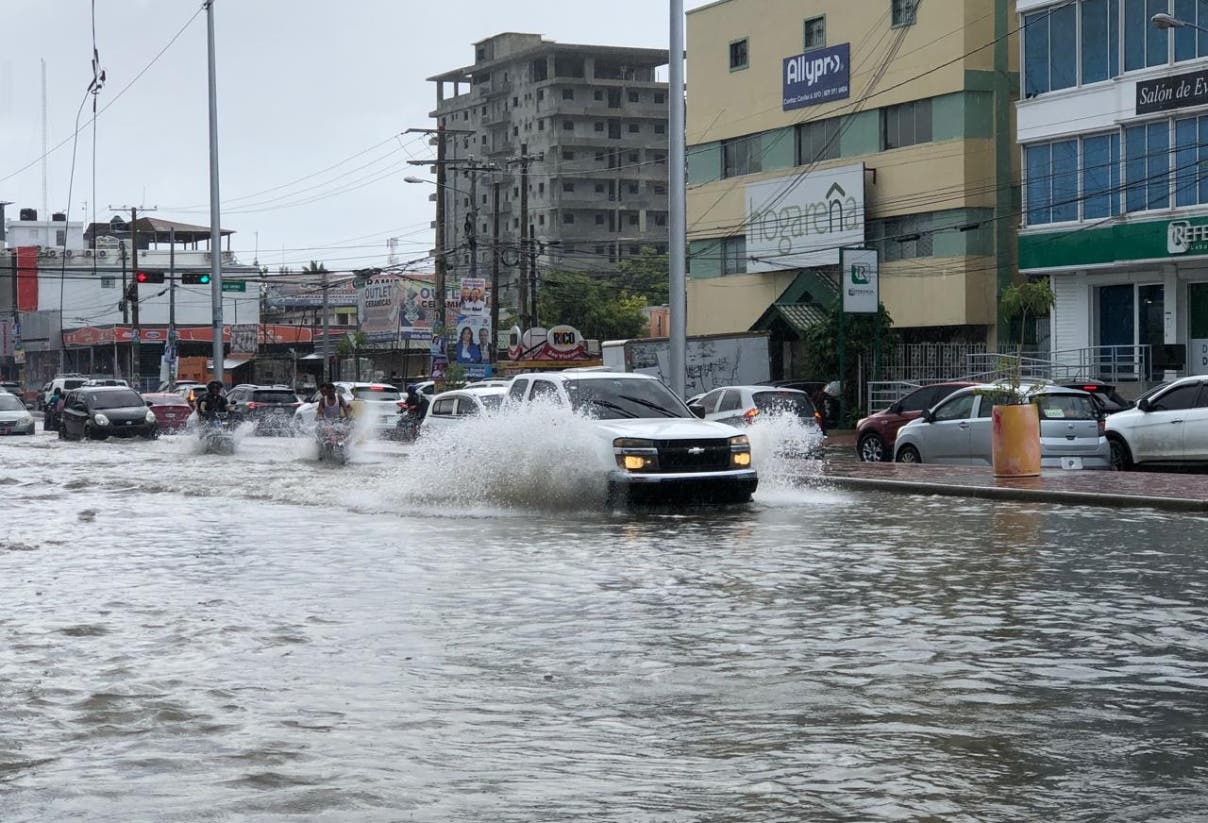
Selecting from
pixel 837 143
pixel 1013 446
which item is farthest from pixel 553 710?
pixel 837 143

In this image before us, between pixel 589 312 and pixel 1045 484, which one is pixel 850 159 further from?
pixel 589 312

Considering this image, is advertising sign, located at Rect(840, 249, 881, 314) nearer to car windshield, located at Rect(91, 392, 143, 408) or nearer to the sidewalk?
the sidewalk

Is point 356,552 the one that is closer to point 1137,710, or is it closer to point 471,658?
point 471,658

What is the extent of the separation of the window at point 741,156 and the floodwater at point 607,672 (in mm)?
43894

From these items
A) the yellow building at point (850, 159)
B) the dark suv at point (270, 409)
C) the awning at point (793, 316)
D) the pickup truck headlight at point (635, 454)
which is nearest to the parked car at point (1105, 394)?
the pickup truck headlight at point (635, 454)

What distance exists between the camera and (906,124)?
2126 inches

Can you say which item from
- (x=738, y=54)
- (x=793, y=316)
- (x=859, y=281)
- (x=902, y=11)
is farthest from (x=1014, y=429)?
(x=738, y=54)

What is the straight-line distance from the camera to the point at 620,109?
142500mm

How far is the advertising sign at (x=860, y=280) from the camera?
46625mm

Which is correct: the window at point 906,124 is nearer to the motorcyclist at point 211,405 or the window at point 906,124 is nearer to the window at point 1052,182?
the window at point 1052,182

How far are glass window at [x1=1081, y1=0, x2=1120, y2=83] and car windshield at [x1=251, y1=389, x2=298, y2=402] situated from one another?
24341 mm

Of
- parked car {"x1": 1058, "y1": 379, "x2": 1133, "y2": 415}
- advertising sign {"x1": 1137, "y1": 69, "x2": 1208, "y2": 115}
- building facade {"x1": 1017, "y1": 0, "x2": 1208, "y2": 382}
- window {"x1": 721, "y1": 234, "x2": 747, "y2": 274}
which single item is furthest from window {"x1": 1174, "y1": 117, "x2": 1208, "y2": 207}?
window {"x1": 721, "y1": 234, "x2": 747, "y2": 274}

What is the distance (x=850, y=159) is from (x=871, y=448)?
25204 mm

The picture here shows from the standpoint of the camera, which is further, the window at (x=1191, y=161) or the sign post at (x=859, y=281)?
the sign post at (x=859, y=281)
